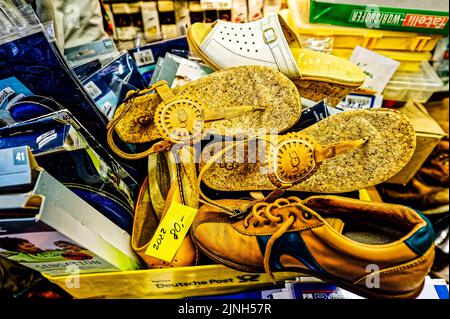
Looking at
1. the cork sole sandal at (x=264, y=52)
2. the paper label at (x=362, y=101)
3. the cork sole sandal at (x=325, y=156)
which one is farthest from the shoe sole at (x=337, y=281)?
the paper label at (x=362, y=101)

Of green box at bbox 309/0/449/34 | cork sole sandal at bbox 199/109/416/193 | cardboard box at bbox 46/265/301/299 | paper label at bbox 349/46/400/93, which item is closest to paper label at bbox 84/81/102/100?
cork sole sandal at bbox 199/109/416/193

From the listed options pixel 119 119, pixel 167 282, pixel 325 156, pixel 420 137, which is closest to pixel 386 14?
pixel 420 137

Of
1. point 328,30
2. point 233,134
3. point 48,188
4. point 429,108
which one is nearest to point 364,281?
point 233,134

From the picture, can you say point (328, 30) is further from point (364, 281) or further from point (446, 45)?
point (364, 281)

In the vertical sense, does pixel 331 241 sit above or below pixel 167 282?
above

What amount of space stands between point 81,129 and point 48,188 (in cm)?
18

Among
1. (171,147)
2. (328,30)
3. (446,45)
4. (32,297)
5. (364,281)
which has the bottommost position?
(32,297)

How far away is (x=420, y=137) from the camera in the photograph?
1.08m

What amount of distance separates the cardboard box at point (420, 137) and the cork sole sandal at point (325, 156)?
0.42m

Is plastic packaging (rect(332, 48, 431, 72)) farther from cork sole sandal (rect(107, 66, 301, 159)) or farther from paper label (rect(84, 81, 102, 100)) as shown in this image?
paper label (rect(84, 81, 102, 100))

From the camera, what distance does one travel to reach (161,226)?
765 mm

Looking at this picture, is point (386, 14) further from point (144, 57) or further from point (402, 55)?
point (144, 57)

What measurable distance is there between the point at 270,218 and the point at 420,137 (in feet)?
2.32

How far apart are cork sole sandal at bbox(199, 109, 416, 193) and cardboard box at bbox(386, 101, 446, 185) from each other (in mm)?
418
